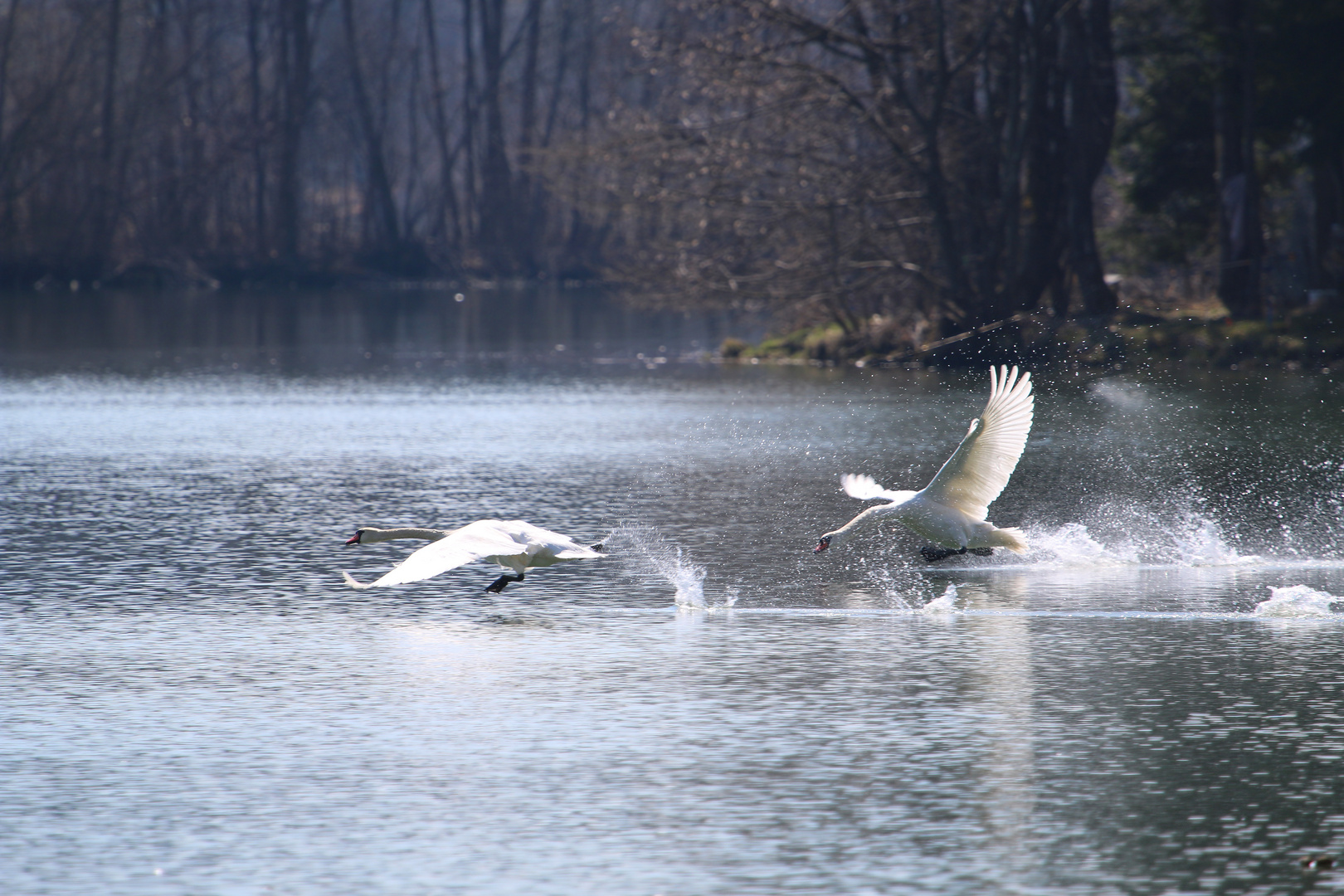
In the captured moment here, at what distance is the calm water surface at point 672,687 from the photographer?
19.5 feet

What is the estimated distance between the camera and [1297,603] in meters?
9.86

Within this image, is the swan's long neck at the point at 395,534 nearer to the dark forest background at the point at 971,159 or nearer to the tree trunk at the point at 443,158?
the dark forest background at the point at 971,159

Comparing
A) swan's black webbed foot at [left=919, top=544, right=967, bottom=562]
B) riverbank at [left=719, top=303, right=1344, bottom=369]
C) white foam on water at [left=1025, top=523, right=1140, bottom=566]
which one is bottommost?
white foam on water at [left=1025, top=523, right=1140, bottom=566]

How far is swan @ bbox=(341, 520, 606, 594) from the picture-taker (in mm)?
8977

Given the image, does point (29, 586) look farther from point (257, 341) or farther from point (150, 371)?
point (257, 341)

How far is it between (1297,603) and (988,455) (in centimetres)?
195

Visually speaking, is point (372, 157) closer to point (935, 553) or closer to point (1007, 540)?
point (935, 553)

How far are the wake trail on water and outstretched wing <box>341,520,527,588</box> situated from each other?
1176mm

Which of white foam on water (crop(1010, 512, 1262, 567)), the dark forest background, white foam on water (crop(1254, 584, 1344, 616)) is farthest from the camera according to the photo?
the dark forest background

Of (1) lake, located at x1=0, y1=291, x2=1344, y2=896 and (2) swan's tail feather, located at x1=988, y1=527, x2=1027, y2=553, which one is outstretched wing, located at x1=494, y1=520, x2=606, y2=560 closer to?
(1) lake, located at x1=0, y1=291, x2=1344, y2=896

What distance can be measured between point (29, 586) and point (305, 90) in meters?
70.3

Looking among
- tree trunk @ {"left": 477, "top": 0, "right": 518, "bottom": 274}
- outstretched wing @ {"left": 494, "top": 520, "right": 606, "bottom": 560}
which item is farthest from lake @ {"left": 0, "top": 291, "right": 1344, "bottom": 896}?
tree trunk @ {"left": 477, "top": 0, "right": 518, "bottom": 274}

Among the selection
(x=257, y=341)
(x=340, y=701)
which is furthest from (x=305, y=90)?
(x=340, y=701)

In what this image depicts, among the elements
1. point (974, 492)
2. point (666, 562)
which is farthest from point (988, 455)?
point (666, 562)
